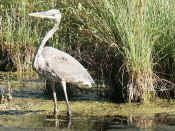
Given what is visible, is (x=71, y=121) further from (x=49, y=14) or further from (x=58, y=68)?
(x=49, y=14)

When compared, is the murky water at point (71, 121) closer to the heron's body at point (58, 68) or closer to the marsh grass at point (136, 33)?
the heron's body at point (58, 68)

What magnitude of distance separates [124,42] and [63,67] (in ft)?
3.77

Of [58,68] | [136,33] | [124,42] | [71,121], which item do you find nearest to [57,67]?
[58,68]

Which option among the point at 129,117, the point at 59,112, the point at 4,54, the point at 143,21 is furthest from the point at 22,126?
the point at 4,54

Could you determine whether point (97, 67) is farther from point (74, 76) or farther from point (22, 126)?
point (22, 126)

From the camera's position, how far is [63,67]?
8273 millimetres

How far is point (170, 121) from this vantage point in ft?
24.5

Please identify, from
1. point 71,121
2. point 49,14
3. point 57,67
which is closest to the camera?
point 71,121

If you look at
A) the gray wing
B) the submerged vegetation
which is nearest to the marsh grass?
the submerged vegetation

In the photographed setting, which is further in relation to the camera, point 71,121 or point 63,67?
point 63,67

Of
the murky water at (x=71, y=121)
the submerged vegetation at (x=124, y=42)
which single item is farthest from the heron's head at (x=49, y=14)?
the murky water at (x=71, y=121)

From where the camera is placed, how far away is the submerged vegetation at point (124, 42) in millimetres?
8469

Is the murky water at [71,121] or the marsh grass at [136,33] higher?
the marsh grass at [136,33]

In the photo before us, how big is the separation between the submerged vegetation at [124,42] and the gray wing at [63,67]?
73 cm
